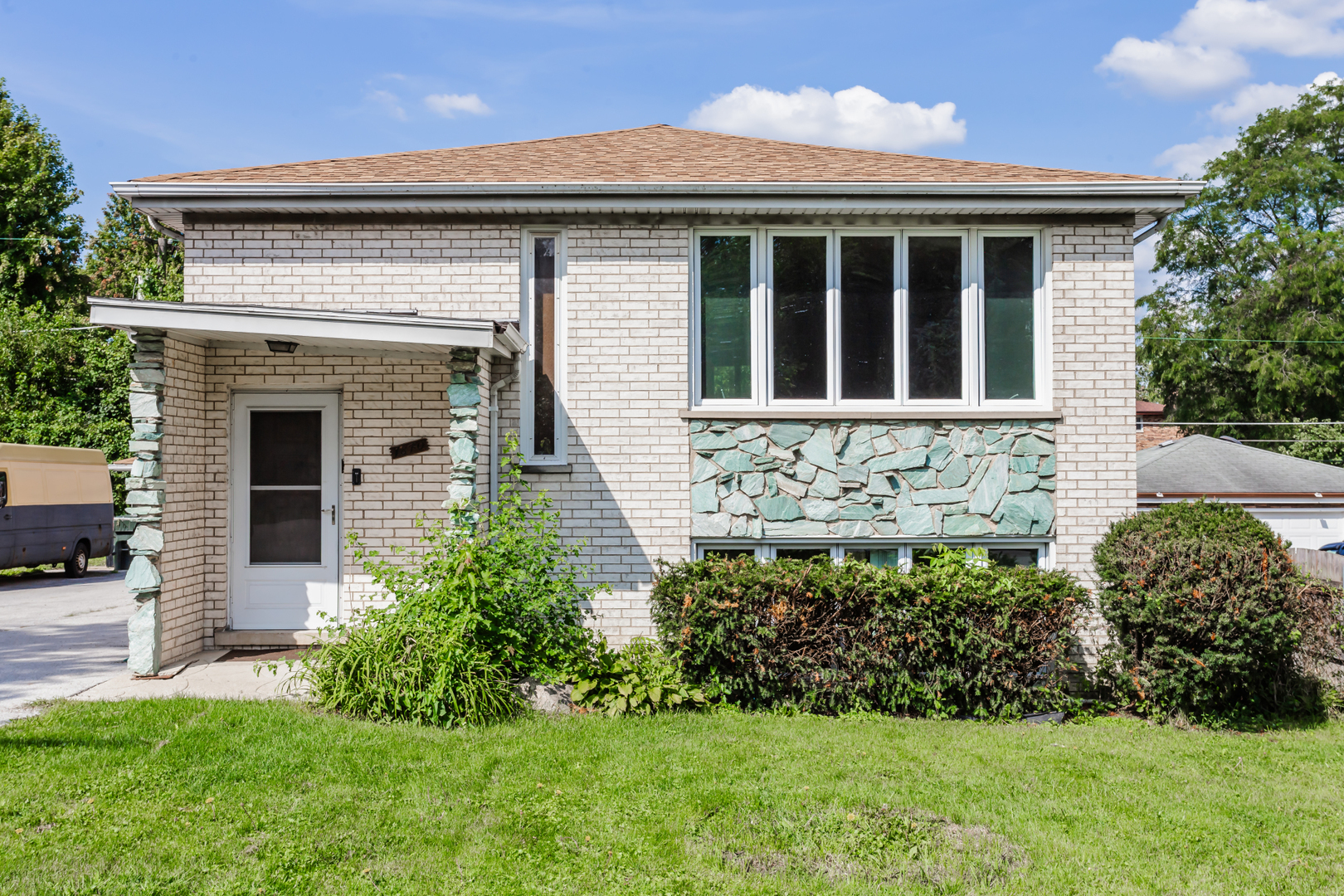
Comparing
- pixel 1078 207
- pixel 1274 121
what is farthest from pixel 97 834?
pixel 1274 121

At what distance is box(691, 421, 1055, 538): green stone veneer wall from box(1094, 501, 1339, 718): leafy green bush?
103cm

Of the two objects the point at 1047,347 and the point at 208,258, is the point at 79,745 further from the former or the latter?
the point at 1047,347

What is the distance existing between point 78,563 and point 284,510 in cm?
1123

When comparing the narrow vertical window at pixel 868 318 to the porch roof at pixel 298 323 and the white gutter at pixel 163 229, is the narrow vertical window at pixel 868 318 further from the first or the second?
the white gutter at pixel 163 229

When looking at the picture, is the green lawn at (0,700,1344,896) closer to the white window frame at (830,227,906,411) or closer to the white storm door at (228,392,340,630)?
the white storm door at (228,392,340,630)

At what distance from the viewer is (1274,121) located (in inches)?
1302

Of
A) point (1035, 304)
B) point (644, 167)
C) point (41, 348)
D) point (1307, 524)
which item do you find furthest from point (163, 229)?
point (1307, 524)

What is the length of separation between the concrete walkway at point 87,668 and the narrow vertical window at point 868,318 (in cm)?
532

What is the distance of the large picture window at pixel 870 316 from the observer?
7508 millimetres

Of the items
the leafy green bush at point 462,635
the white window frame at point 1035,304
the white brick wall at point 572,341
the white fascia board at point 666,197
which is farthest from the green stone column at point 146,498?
the white window frame at point 1035,304

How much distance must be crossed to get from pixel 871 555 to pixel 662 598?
7.06ft

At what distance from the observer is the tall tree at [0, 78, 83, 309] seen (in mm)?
23906

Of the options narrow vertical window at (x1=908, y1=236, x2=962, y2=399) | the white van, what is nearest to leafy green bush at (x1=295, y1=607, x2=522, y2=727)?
narrow vertical window at (x1=908, y1=236, x2=962, y2=399)

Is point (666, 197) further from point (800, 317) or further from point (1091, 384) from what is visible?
point (1091, 384)
